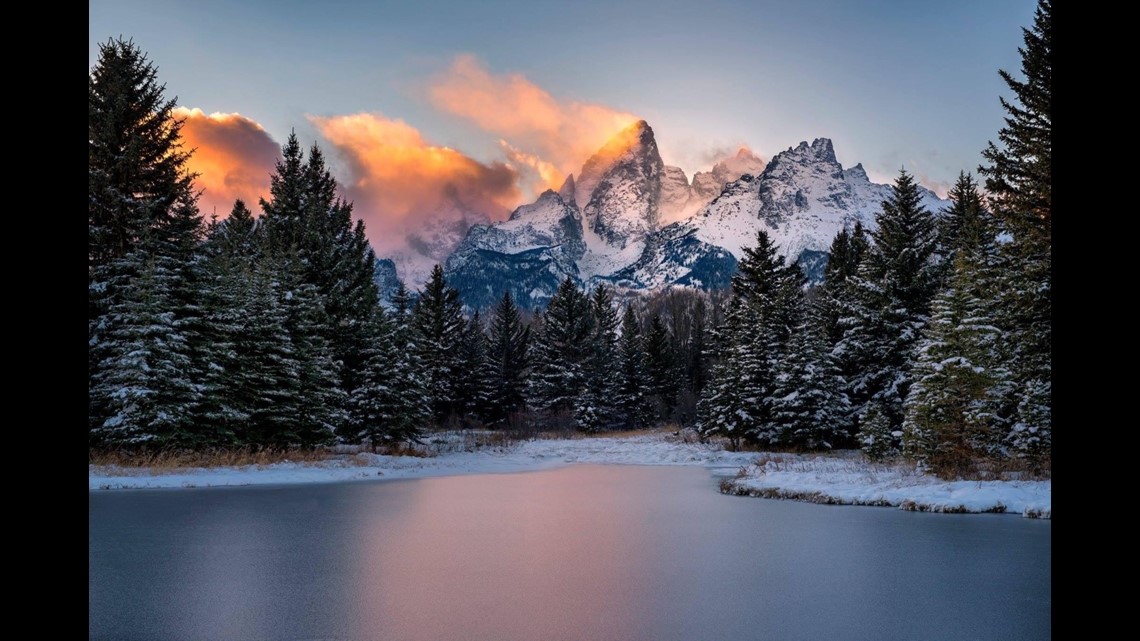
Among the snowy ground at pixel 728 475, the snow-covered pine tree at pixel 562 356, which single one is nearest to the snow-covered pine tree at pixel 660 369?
the snow-covered pine tree at pixel 562 356

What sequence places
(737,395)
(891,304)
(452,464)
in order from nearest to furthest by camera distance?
(452,464), (891,304), (737,395)

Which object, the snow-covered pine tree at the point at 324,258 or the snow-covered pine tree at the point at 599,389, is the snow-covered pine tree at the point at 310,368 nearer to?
the snow-covered pine tree at the point at 324,258

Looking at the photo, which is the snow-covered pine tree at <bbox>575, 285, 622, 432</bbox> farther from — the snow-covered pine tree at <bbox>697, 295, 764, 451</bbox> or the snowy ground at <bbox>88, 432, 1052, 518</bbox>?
the snowy ground at <bbox>88, 432, 1052, 518</bbox>

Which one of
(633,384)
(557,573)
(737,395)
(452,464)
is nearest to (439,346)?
(633,384)

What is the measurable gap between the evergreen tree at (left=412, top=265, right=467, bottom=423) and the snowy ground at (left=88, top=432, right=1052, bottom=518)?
68.5ft

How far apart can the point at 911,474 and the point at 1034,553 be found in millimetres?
10151

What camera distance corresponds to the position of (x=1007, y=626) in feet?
24.1

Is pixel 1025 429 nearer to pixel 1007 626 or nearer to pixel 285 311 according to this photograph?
pixel 1007 626

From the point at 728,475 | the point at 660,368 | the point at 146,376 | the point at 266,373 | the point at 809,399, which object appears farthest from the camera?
the point at 660,368

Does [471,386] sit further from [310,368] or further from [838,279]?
[310,368]

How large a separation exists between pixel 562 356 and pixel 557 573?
62112mm

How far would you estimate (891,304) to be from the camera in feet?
120

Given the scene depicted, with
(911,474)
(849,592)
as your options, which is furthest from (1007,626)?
(911,474)

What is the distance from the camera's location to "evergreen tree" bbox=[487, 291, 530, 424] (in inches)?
2606
